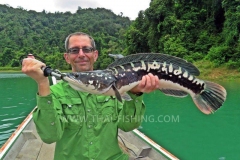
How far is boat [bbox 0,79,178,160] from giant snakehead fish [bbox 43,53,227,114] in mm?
2230

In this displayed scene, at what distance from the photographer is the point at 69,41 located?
97.1 inches

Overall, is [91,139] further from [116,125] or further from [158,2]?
[158,2]

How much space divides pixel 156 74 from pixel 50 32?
85.9 metres

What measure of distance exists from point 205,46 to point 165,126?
61.5ft

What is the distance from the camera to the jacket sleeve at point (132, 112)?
235 centimetres

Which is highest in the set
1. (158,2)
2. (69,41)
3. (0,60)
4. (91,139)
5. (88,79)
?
(158,2)

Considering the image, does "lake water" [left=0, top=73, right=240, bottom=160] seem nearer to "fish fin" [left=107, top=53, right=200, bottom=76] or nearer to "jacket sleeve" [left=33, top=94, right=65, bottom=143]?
"fish fin" [left=107, top=53, right=200, bottom=76]

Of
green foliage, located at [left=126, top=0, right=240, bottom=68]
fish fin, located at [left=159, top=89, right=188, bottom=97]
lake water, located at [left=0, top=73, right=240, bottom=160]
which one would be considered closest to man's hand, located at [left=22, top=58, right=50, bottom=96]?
fish fin, located at [left=159, top=89, right=188, bottom=97]

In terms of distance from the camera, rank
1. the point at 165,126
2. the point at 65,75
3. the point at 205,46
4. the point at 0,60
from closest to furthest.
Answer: the point at 65,75, the point at 165,126, the point at 205,46, the point at 0,60

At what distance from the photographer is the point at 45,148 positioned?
558 cm

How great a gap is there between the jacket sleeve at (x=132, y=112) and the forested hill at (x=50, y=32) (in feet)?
126

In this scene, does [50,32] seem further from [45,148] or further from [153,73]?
[153,73]

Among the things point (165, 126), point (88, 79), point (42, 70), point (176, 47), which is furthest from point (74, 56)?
point (176, 47)

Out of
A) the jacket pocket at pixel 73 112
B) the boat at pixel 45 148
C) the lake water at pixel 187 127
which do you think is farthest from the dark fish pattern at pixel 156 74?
the lake water at pixel 187 127
